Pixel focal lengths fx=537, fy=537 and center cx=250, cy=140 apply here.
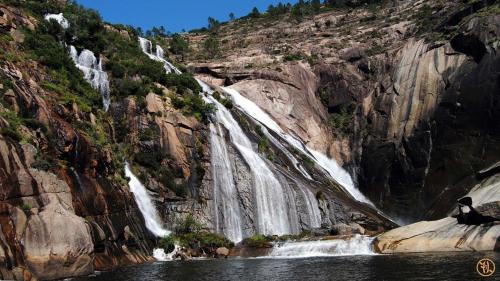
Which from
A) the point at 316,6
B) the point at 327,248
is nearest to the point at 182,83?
the point at 327,248

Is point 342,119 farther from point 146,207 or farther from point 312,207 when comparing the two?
point 146,207

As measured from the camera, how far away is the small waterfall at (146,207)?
136ft

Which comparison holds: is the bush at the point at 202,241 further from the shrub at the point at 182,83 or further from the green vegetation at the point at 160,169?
the shrub at the point at 182,83

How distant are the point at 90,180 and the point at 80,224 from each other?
22.7 ft

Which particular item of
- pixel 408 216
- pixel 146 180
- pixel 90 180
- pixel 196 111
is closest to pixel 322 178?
pixel 408 216

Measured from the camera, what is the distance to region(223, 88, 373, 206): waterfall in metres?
62.4

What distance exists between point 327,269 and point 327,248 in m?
11.0

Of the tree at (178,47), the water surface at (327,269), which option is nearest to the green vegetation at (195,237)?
the water surface at (327,269)

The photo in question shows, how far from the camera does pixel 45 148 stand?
33.6 m

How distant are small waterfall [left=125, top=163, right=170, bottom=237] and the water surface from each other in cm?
681

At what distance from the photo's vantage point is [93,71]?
5178 cm

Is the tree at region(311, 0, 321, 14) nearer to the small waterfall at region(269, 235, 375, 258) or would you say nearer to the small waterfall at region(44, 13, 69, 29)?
→ the small waterfall at region(44, 13, 69, 29)

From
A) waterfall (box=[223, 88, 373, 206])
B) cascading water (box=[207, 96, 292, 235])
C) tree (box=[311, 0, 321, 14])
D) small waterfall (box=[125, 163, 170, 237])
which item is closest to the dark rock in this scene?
waterfall (box=[223, 88, 373, 206])

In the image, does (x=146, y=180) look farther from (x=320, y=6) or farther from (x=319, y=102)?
(x=320, y=6)
